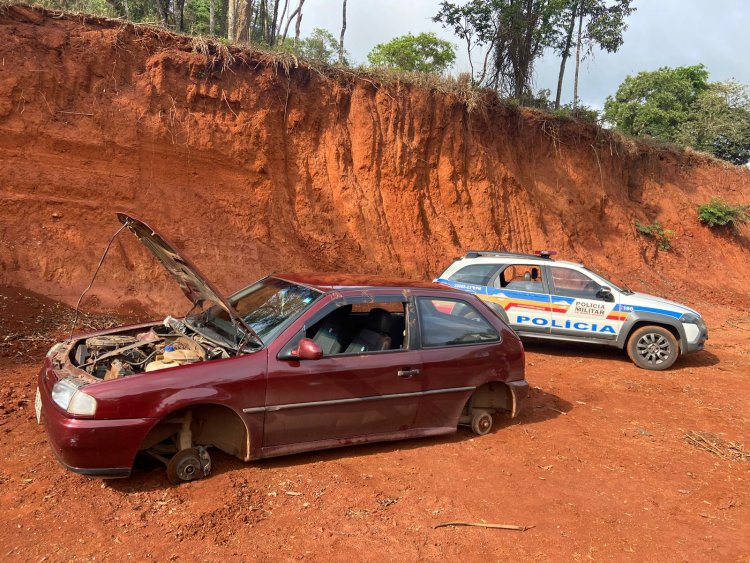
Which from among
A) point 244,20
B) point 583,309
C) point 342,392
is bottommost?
point 342,392

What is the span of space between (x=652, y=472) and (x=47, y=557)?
4716 millimetres

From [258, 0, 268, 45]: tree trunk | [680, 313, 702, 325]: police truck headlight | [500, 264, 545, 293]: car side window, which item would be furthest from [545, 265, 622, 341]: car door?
[258, 0, 268, 45]: tree trunk

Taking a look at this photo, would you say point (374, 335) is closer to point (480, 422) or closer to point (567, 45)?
point (480, 422)

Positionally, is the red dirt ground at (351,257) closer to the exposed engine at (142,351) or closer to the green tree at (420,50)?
the exposed engine at (142,351)

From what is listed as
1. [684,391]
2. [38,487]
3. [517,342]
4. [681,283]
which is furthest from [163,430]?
[681,283]

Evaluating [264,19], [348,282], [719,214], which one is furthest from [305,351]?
[264,19]

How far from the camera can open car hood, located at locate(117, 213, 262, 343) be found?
4.16 m

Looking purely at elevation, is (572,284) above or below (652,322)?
above

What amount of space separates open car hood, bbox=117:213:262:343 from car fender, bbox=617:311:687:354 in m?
6.79

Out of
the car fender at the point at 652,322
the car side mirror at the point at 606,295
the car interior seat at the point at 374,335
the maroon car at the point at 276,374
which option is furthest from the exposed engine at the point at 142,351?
the car fender at the point at 652,322

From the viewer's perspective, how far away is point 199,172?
11.4m

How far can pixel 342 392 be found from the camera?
14.4 ft

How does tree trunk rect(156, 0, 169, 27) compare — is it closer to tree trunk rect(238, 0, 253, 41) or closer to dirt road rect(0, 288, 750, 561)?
tree trunk rect(238, 0, 253, 41)

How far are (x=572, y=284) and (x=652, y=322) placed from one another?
1396 mm
